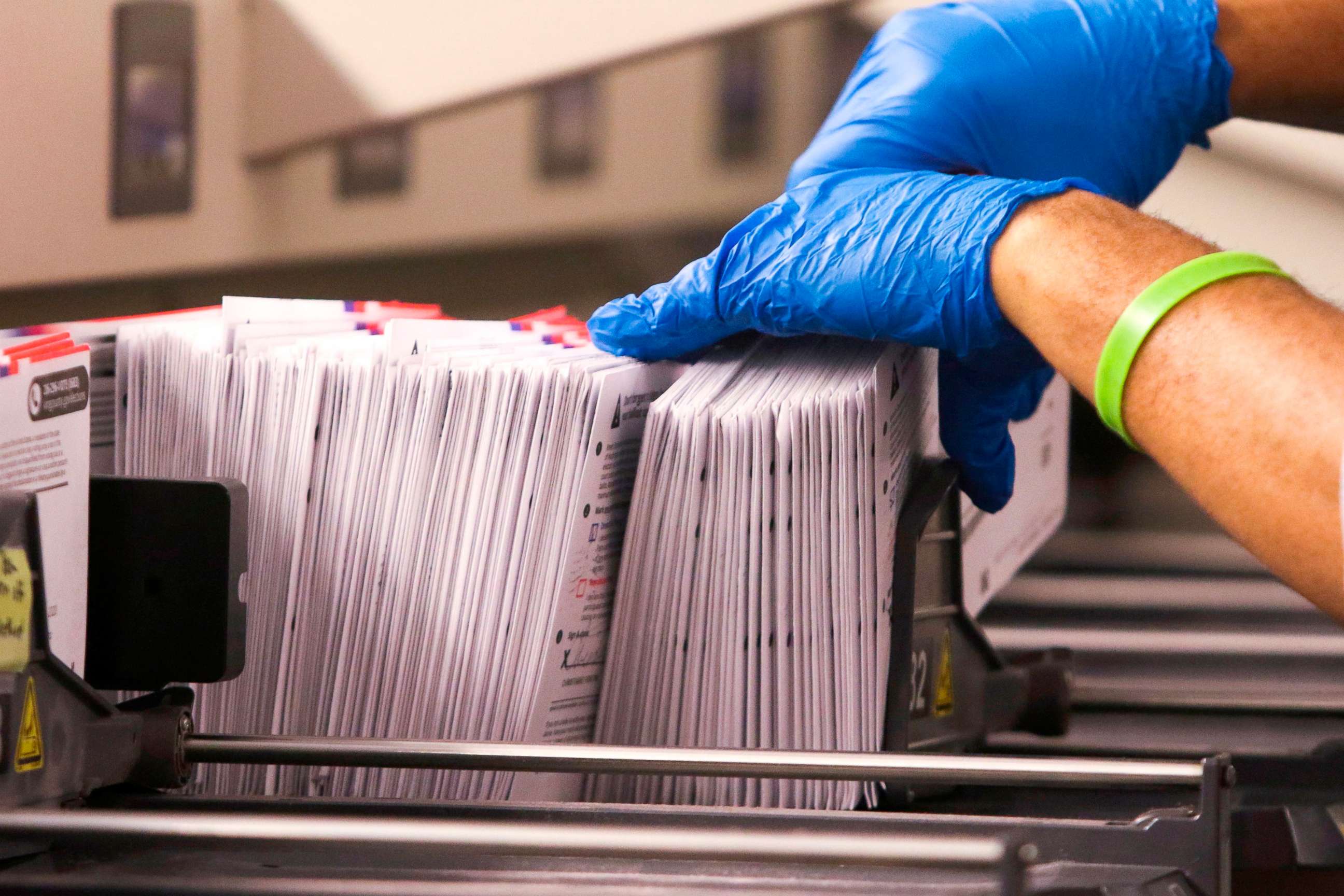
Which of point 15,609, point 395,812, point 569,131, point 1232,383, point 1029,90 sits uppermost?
point 569,131

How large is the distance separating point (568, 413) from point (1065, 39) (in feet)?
2.21

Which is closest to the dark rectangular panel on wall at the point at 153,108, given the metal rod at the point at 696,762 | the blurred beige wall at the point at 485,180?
the blurred beige wall at the point at 485,180

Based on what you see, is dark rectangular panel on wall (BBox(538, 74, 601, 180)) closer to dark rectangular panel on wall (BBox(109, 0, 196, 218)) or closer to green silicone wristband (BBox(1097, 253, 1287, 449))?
dark rectangular panel on wall (BBox(109, 0, 196, 218))

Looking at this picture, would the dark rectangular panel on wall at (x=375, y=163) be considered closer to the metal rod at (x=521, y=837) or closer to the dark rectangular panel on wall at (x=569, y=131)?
the dark rectangular panel on wall at (x=569, y=131)

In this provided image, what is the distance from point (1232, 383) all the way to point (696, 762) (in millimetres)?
413

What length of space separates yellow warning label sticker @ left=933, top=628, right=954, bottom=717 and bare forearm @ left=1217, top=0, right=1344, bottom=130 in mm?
681

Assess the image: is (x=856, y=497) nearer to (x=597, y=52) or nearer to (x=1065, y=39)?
(x=1065, y=39)

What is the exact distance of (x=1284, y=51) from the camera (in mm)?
1344

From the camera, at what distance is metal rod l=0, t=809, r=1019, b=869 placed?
0.62 metres

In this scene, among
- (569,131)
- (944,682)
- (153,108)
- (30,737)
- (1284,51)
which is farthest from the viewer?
(569,131)

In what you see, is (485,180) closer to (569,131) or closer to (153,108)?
(569,131)

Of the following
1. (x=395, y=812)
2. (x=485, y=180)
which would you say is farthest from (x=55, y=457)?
(x=485, y=180)

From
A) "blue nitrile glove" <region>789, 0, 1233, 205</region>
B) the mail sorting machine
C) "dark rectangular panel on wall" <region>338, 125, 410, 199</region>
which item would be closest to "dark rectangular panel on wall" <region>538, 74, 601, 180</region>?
"dark rectangular panel on wall" <region>338, 125, 410, 199</region>

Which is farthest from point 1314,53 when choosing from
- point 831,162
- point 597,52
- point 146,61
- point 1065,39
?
point 597,52
